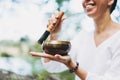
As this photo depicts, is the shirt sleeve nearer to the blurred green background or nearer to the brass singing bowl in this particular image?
the brass singing bowl

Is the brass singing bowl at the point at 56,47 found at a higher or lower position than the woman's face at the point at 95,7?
lower

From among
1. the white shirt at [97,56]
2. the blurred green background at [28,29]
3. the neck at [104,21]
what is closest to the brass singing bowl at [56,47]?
the white shirt at [97,56]

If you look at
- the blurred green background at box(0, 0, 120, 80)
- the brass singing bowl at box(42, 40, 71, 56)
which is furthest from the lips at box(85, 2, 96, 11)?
the blurred green background at box(0, 0, 120, 80)

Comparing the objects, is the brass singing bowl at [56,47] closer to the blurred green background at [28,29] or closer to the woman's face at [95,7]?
the woman's face at [95,7]

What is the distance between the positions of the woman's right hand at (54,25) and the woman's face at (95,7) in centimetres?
15

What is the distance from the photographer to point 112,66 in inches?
49.5

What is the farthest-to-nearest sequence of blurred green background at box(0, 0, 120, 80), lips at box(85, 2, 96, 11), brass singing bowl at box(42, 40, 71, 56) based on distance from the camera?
blurred green background at box(0, 0, 120, 80), lips at box(85, 2, 96, 11), brass singing bowl at box(42, 40, 71, 56)

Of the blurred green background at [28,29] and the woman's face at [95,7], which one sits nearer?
the woman's face at [95,7]

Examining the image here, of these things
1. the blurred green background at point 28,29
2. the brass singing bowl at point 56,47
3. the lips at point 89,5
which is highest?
the lips at point 89,5

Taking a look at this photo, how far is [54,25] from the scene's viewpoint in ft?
4.28

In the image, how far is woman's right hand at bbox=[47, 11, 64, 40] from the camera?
129 centimetres

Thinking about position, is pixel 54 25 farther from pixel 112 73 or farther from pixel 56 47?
pixel 112 73

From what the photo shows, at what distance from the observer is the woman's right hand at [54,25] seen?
4.23 ft

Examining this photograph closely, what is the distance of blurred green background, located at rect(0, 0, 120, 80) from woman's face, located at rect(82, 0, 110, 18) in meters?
0.49
